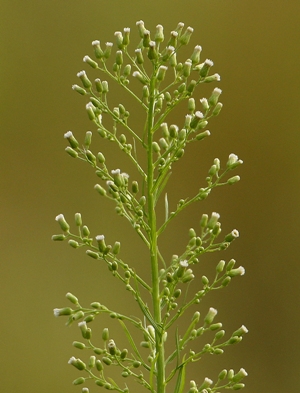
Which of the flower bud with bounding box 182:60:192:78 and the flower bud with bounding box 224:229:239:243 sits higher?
the flower bud with bounding box 182:60:192:78

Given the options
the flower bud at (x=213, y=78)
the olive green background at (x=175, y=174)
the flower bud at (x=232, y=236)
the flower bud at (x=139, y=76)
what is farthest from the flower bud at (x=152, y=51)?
the olive green background at (x=175, y=174)

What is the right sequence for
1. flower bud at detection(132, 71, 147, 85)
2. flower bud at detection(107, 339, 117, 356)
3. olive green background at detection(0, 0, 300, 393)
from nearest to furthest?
1. flower bud at detection(107, 339, 117, 356)
2. flower bud at detection(132, 71, 147, 85)
3. olive green background at detection(0, 0, 300, 393)

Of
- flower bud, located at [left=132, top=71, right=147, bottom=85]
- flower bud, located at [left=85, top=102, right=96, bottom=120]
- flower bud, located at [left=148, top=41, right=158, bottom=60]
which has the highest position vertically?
flower bud, located at [left=148, top=41, right=158, bottom=60]

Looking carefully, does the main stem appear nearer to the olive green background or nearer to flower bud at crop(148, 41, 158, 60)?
flower bud at crop(148, 41, 158, 60)

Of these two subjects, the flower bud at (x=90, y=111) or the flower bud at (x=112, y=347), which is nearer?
the flower bud at (x=112, y=347)

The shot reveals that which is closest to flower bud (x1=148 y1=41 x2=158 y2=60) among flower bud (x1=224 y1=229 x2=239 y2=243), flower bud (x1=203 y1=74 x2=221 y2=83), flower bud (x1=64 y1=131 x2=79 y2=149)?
flower bud (x1=203 y1=74 x2=221 y2=83)

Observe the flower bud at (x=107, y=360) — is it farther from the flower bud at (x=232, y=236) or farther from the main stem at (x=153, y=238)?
the flower bud at (x=232, y=236)

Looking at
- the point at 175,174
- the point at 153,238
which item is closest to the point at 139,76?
the point at 153,238

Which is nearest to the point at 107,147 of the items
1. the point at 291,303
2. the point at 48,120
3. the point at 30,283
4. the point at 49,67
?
the point at 48,120

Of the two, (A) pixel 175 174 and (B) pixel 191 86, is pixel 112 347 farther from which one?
(A) pixel 175 174
